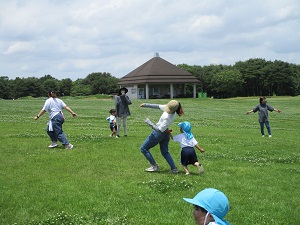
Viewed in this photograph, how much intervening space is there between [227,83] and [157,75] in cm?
3205

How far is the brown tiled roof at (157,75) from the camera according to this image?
74000mm

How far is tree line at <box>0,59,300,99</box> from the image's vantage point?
341ft

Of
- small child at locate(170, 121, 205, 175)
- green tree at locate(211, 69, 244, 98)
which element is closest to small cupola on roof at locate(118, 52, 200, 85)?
green tree at locate(211, 69, 244, 98)

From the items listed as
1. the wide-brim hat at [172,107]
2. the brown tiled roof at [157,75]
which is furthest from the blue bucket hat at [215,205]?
the brown tiled roof at [157,75]

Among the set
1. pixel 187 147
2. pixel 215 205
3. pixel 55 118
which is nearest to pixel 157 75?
pixel 55 118

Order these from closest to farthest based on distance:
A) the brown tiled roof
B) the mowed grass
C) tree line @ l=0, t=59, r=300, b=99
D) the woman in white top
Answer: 1. the mowed grass
2. the woman in white top
3. the brown tiled roof
4. tree line @ l=0, t=59, r=300, b=99

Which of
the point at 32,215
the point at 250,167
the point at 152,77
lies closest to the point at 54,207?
the point at 32,215

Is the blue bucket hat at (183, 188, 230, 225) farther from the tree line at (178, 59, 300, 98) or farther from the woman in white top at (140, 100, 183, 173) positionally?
the tree line at (178, 59, 300, 98)

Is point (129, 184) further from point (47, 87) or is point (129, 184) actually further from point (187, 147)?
point (47, 87)

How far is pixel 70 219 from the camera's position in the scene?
22.4ft

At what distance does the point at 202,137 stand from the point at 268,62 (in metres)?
101

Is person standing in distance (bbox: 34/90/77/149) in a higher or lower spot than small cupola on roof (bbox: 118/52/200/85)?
lower

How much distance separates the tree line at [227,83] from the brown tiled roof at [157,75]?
44.4 feet

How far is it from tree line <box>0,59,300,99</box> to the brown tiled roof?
13531 millimetres
